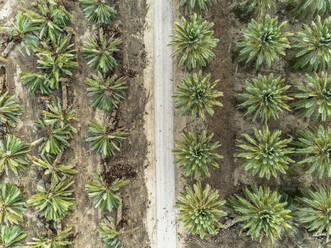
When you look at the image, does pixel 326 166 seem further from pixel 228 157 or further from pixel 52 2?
pixel 52 2

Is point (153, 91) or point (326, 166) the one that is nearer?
point (326, 166)

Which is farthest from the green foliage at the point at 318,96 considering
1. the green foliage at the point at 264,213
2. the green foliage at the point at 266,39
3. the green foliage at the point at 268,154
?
the green foliage at the point at 264,213

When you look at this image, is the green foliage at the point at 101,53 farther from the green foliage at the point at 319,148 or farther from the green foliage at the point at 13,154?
the green foliage at the point at 319,148

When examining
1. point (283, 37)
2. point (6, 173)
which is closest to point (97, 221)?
point (6, 173)

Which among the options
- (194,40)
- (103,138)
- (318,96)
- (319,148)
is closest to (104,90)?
(103,138)

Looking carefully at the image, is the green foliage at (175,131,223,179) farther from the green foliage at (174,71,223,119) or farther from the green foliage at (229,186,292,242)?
the green foliage at (229,186,292,242)

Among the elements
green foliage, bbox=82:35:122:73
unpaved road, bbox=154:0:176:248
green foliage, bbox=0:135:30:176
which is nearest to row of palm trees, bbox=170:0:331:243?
unpaved road, bbox=154:0:176:248
